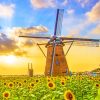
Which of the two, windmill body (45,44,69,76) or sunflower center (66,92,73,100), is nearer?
sunflower center (66,92,73,100)

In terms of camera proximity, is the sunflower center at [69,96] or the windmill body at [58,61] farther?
the windmill body at [58,61]

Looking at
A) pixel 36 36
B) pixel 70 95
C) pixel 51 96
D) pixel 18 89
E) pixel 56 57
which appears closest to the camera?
pixel 70 95

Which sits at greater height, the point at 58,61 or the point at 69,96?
the point at 58,61

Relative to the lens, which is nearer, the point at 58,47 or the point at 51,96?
the point at 51,96

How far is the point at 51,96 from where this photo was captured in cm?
519

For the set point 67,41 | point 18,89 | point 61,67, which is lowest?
point 18,89

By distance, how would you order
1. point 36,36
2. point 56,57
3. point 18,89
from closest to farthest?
point 18,89 < point 56,57 < point 36,36

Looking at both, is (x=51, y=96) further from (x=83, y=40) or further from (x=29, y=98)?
(x=83, y=40)

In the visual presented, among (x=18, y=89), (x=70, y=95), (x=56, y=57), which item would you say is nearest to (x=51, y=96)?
(x=70, y=95)

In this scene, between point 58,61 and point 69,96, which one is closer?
point 69,96

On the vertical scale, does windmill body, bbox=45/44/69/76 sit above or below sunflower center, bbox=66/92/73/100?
above

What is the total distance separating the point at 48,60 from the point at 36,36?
4.23 m

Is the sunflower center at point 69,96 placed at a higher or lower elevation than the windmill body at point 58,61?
lower

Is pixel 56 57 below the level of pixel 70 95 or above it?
above
